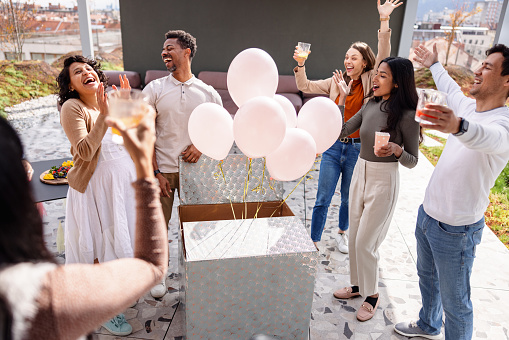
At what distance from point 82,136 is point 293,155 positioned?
1181mm

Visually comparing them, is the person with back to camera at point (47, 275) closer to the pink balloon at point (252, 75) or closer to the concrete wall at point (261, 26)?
the pink balloon at point (252, 75)

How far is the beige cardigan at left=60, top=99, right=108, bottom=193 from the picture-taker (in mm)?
1900

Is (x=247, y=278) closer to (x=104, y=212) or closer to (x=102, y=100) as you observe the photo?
(x=104, y=212)

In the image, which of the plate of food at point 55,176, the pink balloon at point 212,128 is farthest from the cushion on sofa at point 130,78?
the pink balloon at point 212,128

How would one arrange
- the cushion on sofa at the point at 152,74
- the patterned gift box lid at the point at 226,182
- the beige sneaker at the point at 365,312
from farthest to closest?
the cushion on sofa at the point at 152,74 < the beige sneaker at the point at 365,312 < the patterned gift box lid at the point at 226,182

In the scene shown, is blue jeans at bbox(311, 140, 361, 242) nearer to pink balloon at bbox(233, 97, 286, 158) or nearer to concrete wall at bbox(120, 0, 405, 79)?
pink balloon at bbox(233, 97, 286, 158)

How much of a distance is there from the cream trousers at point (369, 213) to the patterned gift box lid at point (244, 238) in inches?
18.5

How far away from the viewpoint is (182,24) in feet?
23.6

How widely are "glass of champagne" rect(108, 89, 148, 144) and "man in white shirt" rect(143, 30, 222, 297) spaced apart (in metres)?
1.42

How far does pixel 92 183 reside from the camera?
2.14 m

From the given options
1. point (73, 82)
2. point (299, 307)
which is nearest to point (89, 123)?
point (73, 82)

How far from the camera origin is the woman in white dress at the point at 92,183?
2.04m

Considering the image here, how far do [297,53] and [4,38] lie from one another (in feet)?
28.5

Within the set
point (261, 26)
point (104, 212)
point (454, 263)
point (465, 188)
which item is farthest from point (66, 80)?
point (261, 26)
